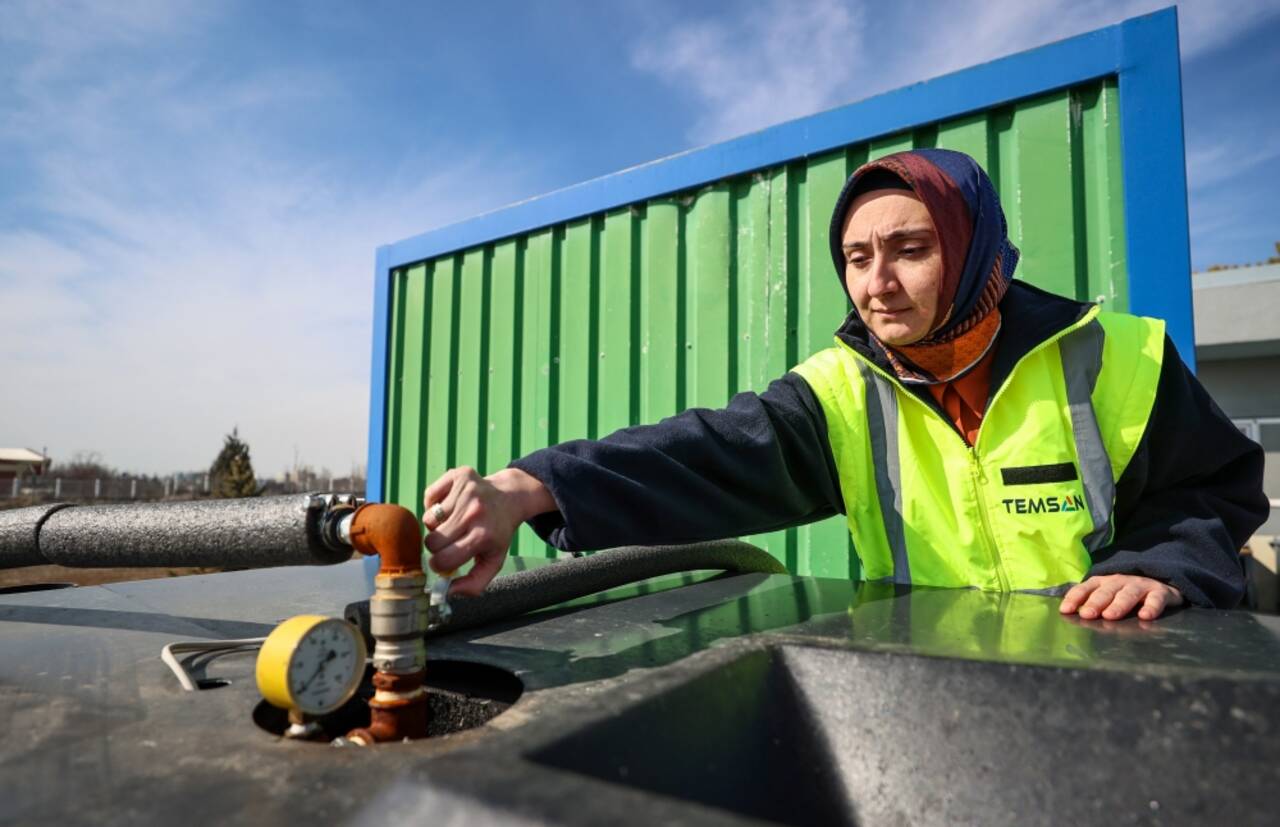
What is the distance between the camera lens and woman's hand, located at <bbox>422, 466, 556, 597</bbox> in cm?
105

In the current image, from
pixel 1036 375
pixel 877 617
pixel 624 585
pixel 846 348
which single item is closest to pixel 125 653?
pixel 624 585

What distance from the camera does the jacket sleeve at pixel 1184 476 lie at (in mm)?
1456

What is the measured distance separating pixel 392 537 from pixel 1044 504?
1274 mm

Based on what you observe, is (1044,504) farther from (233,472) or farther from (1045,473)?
→ (233,472)

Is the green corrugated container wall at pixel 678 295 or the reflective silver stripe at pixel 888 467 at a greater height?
the green corrugated container wall at pixel 678 295

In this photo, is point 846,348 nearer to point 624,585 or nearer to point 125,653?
point 624,585

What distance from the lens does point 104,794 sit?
21.3 inches

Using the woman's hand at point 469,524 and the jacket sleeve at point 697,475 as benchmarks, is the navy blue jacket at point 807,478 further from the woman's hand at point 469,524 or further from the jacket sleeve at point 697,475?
the woman's hand at point 469,524

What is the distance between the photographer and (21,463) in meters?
29.8

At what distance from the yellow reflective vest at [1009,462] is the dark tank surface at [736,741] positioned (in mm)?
543

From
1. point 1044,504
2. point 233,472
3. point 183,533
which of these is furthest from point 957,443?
point 233,472

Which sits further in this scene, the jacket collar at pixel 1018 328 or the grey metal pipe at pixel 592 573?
the jacket collar at pixel 1018 328

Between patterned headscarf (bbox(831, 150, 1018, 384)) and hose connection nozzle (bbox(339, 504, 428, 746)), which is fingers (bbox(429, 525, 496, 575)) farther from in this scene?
patterned headscarf (bbox(831, 150, 1018, 384))

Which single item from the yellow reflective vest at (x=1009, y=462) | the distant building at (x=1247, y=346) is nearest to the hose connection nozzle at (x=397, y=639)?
the yellow reflective vest at (x=1009, y=462)
